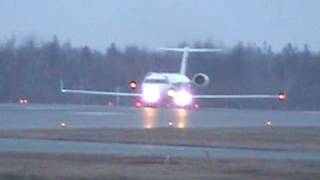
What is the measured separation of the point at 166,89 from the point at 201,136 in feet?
140

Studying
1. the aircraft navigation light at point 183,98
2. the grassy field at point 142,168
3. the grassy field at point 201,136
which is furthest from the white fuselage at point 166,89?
the grassy field at point 142,168

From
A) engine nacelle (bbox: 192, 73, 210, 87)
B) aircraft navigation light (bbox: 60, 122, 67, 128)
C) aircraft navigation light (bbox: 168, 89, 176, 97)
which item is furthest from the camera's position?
engine nacelle (bbox: 192, 73, 210, 87)

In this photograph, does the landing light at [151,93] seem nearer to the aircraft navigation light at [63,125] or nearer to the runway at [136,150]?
the aircraft navigation light at [63,125]

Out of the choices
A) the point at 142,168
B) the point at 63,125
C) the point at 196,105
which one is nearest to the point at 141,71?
the point at 196,105

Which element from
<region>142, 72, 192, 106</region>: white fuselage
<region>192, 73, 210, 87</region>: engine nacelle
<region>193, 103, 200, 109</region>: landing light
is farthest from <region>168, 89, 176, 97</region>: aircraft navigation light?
<region>193, 103, 200, 109</region>: landing light

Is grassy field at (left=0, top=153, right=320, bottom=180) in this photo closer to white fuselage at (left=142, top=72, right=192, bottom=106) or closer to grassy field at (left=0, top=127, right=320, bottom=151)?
grassy field at (left=0, top=127, right=320, bottom=151)

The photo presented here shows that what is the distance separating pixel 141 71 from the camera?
12619cm

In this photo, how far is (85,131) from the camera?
44.5 m

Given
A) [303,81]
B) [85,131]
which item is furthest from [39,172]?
[303,81]

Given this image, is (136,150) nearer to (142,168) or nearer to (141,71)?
(142,168)

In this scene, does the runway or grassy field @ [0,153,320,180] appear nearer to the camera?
grassy field @ [0,153,320,180]

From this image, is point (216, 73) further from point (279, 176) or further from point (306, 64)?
point (279, 176)

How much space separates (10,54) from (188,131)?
275 feet

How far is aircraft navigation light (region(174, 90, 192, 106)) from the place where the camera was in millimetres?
88062
